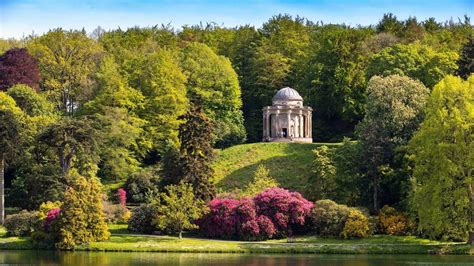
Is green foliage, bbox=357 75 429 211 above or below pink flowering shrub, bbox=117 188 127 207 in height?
above

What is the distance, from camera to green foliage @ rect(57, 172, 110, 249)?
7325 centimetres

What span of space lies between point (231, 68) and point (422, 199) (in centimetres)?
4455

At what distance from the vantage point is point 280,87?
377 ft

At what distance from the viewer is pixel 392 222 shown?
7694 centimetres

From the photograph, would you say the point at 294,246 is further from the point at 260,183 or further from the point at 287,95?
the point at 287,95

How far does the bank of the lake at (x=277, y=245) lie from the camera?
231 ft

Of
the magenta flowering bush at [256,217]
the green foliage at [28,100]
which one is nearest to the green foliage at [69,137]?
the magenta flowering bush at [256,217]

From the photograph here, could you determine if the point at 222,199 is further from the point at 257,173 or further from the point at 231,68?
the point at 231,68

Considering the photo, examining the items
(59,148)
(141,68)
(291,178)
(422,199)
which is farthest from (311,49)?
(422,199)

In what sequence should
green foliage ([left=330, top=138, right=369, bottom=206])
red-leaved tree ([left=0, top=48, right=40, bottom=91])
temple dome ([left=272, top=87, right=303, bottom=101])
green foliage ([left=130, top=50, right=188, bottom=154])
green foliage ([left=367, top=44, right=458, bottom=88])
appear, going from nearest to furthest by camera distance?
green foliage ([left=330, top=138, right=369, bottom=206]) → green foliage ([left=367, top=44, right=458, bottom=88]) → green foliage ([left=130, top=50, right=188, bottom=154]) → temple dome ([left=272, top=87, right=303, bottom=101]) → red-leaved tree ([left=0, top=48, right=40, bottom=91])

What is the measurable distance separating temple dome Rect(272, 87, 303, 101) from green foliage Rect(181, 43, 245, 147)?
5.36m

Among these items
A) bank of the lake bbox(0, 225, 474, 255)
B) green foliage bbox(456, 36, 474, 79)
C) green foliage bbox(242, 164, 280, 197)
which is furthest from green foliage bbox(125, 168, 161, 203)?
green foliage bbox(456, 36, 474, 79)

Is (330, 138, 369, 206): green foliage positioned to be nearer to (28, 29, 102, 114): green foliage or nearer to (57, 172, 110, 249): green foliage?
(57, 172, 110, 249): green foliage

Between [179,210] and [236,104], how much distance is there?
3303cm
